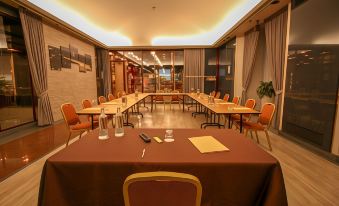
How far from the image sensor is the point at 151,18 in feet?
20.2

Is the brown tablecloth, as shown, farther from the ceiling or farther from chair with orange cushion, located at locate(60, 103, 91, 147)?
the ceiling

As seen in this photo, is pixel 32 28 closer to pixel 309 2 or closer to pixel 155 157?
pixel 155 157

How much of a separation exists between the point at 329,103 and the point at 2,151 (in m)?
5.61

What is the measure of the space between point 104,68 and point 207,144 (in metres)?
8.57

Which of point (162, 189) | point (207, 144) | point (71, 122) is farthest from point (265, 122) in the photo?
point (71, 122)

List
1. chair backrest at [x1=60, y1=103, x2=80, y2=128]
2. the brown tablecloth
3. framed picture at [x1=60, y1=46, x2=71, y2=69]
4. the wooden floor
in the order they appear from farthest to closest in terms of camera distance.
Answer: framed picture at [x1=60, y1=46, x2=71, y2=69]
chair backrest at [x1=60, y1=103, x2=80, y2=128]
the wooden floor
the brown tablecloth

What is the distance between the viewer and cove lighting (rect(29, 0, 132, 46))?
15.3ft

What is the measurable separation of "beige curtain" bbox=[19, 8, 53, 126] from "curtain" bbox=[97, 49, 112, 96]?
406 centimetres

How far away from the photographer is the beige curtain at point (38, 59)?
4313 mm

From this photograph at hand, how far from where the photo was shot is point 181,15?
19.4 feet

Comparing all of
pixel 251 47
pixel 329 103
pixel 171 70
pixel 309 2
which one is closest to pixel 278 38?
pixel 309 2

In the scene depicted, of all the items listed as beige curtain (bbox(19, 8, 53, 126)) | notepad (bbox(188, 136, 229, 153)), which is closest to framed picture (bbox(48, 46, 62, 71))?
beige curtain (bbox(19, 8, 53, 126))

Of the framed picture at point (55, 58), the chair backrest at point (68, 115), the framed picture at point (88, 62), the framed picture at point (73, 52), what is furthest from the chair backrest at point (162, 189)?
the framed picture at point (88, 62)

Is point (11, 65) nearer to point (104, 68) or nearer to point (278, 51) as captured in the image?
point (104, 68)
